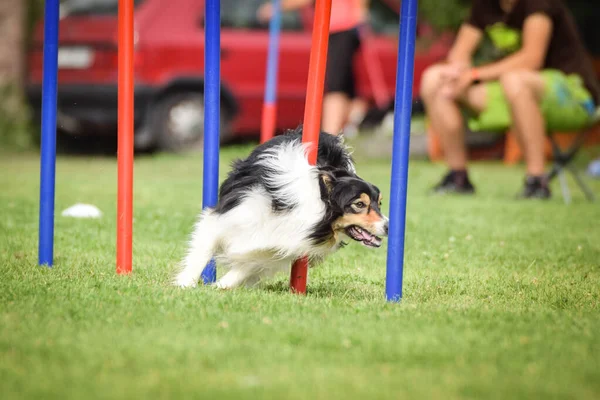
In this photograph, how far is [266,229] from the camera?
13.1 feet

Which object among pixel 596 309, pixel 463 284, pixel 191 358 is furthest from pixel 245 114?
pixel 191 358

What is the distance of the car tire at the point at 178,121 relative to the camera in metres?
10.8

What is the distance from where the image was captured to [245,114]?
11117 millimetres

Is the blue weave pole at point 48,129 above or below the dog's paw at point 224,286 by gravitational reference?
above

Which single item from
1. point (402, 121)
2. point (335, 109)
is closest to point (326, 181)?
point (402, 121)

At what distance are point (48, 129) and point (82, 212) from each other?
2.10m

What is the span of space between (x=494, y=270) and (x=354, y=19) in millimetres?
4492

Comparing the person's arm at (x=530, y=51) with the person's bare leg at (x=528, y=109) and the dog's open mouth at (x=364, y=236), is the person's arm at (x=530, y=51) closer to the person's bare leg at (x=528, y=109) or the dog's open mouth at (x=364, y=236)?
the person's bare leg at (x=528, y=109)

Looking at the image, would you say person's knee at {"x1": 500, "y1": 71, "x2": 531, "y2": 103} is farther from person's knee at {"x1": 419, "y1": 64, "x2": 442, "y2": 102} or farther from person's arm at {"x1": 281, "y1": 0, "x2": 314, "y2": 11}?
person's arm at {"x1": 281, "y1": 0, "x2": 314, "y2": 11}

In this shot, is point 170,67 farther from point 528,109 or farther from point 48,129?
point 48,129

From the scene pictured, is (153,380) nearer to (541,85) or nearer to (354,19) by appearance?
(541,85)

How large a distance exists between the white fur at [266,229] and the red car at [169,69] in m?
6.45

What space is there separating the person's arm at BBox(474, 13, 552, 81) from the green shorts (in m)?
0.17

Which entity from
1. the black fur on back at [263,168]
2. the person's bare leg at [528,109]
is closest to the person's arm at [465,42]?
the person's bare leg at [528,109]
